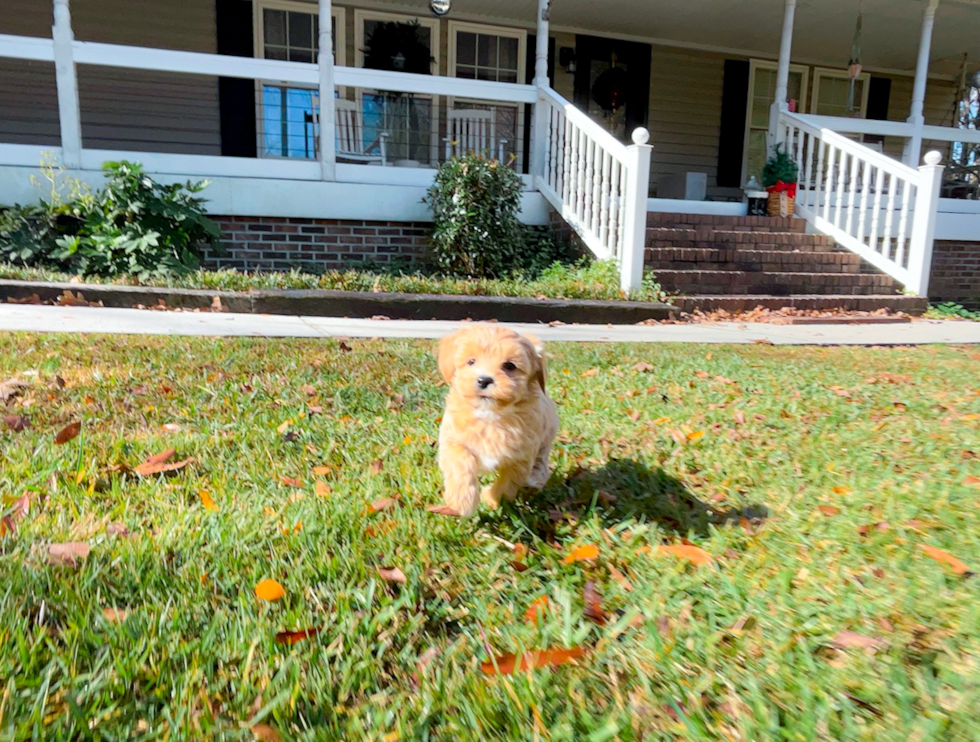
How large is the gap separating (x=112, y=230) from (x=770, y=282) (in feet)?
24.6

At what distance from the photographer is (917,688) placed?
1.26m

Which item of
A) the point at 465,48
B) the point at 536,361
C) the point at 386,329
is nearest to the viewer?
the point at 536,361

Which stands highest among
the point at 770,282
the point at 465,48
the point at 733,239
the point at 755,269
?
the point at 465,48

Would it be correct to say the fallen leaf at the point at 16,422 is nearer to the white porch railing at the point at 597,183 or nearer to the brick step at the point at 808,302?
the white porch railing at the point at 597,183

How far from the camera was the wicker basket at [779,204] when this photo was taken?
9805 mm

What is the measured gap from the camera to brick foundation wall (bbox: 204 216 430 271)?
7996mm

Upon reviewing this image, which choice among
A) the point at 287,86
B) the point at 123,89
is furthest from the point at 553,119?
the point at 123,89

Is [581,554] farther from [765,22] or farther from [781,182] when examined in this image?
[765,22]

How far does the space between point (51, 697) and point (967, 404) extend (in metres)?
4.27

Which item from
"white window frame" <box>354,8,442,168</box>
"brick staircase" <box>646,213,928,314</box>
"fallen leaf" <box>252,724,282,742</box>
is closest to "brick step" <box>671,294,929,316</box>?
"brick staircase" <box>646,213,928,314</box>

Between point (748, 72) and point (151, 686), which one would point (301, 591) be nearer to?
point (151, 686)

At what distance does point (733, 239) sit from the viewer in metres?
8.95

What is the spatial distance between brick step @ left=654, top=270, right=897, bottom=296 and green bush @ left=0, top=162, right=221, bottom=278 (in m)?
5.27

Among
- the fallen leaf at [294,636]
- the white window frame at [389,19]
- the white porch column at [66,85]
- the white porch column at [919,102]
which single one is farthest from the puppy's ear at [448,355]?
the white porch column at [919,102]
